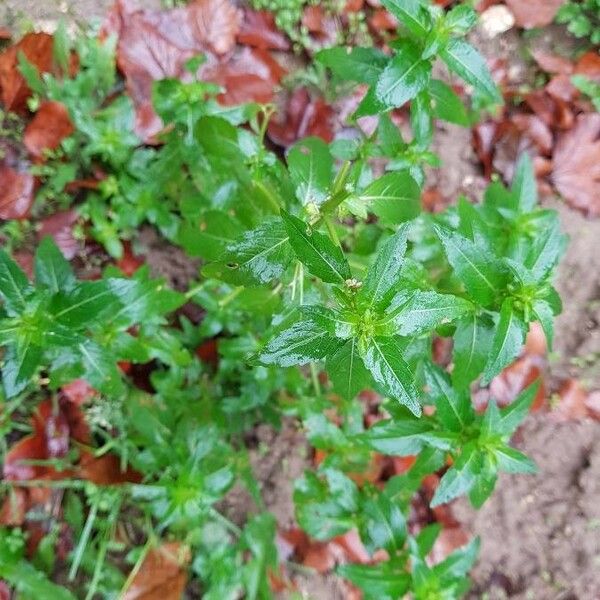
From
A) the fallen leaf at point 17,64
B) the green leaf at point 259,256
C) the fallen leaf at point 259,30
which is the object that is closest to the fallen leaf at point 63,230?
the fallen leaf at point 17,64

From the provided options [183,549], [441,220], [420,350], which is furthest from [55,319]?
[183,549]

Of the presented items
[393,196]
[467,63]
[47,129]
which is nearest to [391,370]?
[393,196]

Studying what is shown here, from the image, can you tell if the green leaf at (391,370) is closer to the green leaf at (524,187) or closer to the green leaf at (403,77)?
the green leaf at (403,77)

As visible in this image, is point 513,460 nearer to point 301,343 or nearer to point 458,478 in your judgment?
point 458,478

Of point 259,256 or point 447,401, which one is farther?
point 447,401

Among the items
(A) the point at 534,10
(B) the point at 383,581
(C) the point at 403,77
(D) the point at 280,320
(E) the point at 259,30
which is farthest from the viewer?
(A) the point at 534,10

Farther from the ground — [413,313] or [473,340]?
[413,313]

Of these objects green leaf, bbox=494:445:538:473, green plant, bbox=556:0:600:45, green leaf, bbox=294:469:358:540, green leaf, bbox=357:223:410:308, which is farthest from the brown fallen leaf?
green plant, bbox=556:0:600:45

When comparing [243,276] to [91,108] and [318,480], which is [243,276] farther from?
[91,108]
